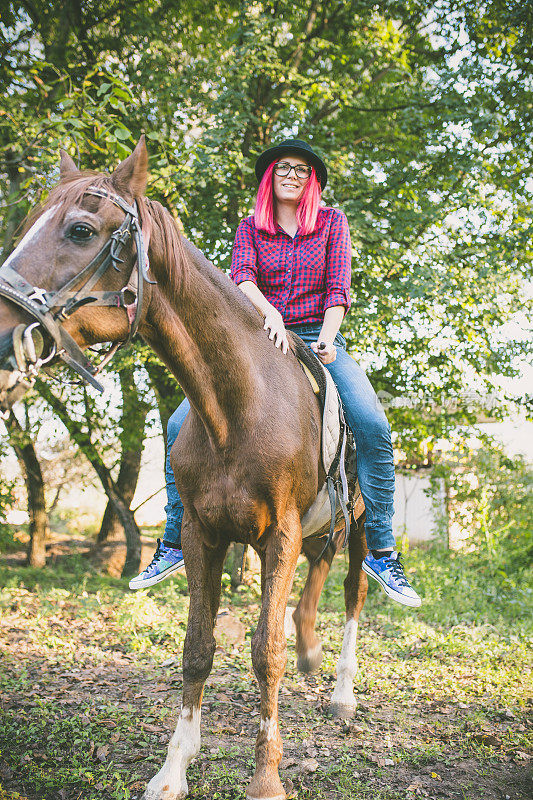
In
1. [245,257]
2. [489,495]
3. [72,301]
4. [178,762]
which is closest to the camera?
[72,301]

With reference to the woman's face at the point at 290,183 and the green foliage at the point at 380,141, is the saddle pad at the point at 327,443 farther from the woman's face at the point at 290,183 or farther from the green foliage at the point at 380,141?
the green foliage at the point at 380,141

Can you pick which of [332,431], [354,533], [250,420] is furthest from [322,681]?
[250,420]

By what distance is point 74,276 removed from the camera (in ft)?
6.40

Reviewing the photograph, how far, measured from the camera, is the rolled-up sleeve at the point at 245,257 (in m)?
3.29

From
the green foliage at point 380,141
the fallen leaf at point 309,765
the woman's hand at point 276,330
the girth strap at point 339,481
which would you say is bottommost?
the fallen leaf at point 309,765

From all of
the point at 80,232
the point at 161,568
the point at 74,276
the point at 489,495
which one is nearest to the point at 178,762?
the point at 161,568

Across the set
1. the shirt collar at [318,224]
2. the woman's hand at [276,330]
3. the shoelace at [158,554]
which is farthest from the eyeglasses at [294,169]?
the shoelace at [158,554]

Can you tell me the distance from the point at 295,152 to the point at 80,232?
6.09 ft

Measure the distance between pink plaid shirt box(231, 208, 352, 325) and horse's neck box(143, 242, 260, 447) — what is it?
752 millimetres

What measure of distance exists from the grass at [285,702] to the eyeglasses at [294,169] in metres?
3.39

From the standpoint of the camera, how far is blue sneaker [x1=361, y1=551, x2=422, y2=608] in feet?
10.5

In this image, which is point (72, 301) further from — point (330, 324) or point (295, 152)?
point (295, 152)

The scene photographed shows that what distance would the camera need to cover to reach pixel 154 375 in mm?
8227

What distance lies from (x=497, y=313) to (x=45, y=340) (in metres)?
7.13
